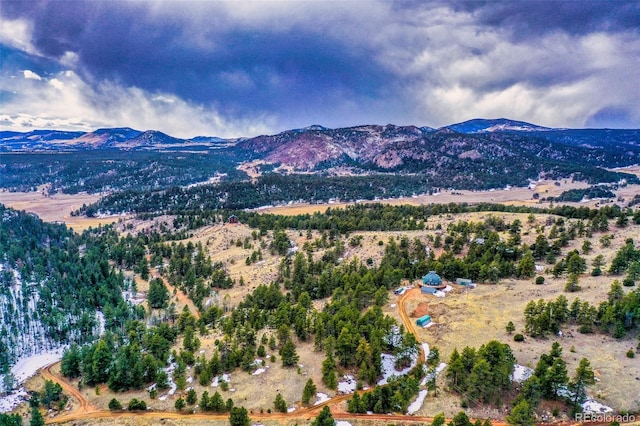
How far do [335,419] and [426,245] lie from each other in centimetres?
9262

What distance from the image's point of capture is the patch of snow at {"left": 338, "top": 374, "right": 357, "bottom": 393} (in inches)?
2515

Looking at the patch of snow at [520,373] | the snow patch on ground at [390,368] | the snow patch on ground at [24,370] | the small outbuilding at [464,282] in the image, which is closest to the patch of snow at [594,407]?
the patch of snow at [520,373]

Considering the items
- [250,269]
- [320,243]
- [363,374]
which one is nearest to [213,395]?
[363,374]

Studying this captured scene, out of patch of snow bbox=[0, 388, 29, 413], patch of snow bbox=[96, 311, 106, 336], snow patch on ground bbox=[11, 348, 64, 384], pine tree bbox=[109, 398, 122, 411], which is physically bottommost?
snow patch on ground bbox=[11, 348, 64, 384]

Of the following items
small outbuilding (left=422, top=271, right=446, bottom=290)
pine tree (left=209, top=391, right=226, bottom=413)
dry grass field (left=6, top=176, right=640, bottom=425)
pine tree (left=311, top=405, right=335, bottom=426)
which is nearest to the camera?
pine tree (left=311, top=405, right=335, bottom=426)

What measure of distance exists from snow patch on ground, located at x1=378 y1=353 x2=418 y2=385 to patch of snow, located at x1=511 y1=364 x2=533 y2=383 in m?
16.3

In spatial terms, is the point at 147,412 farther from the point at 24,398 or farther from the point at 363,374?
the point at 363,374

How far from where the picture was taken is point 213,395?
61344 millimetres

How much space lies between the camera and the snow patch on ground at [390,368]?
218 ft

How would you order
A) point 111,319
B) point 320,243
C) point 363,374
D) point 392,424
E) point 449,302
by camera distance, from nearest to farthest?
point 392,424 → point 363,374 → point 449,302 → point 111,319 → point 320,243

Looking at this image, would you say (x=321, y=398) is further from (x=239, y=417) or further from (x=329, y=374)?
(x=239, y=417)

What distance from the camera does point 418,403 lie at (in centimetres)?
5856

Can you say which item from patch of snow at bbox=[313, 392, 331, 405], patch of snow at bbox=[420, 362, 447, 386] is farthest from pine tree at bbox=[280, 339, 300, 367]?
patch of snow at bbox=[420, 362, 447, 386]

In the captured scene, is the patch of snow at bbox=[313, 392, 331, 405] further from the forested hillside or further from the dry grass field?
the forested hillside
